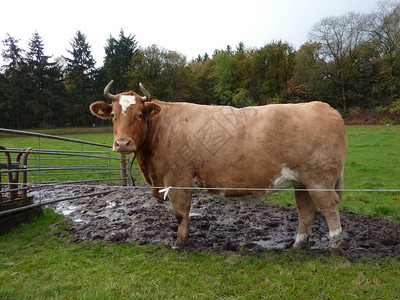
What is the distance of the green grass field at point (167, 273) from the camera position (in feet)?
9.68

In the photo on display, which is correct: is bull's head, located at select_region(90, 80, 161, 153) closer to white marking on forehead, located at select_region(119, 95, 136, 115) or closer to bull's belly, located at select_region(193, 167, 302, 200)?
white marking on forehead, located at select_region(119, 95, 136, 115)

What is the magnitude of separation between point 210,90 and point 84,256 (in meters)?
38.5

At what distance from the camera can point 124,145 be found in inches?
150

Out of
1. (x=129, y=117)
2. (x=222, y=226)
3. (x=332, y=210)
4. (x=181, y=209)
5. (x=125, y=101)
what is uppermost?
(x=125, y=101)

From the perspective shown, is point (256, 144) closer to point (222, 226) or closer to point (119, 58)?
point (222, 226)

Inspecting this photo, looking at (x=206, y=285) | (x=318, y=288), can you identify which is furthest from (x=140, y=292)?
(x=318, y=288)

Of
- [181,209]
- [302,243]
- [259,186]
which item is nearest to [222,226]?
[181,209]

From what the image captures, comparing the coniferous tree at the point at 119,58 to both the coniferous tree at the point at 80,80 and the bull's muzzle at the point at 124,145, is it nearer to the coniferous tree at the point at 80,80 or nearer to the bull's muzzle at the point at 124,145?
the coniferous tree at the point at 80,80

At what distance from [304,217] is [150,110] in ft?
10.1

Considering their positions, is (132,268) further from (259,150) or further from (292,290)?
(259,150)

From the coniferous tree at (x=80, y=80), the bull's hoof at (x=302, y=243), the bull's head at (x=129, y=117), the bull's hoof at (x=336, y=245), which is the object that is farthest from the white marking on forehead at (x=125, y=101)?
the coniferous tree at (x=80, y=80)

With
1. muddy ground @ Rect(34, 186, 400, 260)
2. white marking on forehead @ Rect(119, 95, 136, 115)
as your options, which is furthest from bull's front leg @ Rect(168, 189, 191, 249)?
white marking on forehead @ Rect(119, 95, 136, 115)

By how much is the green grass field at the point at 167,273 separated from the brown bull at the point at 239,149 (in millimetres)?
570

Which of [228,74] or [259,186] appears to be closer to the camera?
[259,186]
